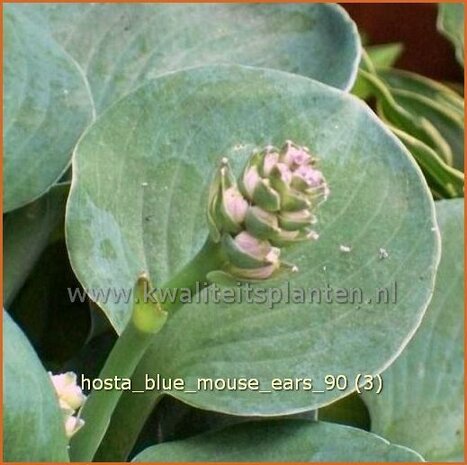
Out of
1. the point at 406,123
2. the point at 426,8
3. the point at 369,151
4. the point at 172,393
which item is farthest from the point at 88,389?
the point at 426,8

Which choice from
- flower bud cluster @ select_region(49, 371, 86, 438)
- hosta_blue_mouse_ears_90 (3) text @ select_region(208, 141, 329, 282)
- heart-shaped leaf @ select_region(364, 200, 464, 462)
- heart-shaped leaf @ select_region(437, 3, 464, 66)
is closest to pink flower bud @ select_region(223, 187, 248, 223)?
hosta_blue_mouse_ears_90 (3) text @ select_region(208, 141, 329, 282)

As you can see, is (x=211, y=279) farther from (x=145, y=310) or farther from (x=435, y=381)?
(x=435, y=381)

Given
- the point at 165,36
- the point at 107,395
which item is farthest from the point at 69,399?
the point at 165,36

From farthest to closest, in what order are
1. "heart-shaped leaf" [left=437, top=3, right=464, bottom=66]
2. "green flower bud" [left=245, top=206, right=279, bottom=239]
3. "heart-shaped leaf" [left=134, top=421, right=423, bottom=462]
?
"heart-shaped leaf" [left=437, top=3, right=464, bottom=66] → "heart-shaped leaf" [left=134, top=421, right=423, bottom=462] → "green flower bud" [left=245, top=206, right=279, bottom=239]

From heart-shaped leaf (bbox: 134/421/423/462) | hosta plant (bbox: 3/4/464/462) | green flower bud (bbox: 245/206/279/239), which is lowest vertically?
heart-shaped leaf (bbox: 134/421/423/462)

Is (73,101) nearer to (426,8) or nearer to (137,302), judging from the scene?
(137,302)

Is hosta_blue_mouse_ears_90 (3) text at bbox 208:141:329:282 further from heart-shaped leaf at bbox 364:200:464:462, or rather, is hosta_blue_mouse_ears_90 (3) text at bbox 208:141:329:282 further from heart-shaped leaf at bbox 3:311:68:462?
heart-shaped leaf at bbox 364:200:464:462

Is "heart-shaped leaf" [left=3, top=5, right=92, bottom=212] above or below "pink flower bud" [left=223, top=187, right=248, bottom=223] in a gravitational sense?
below
